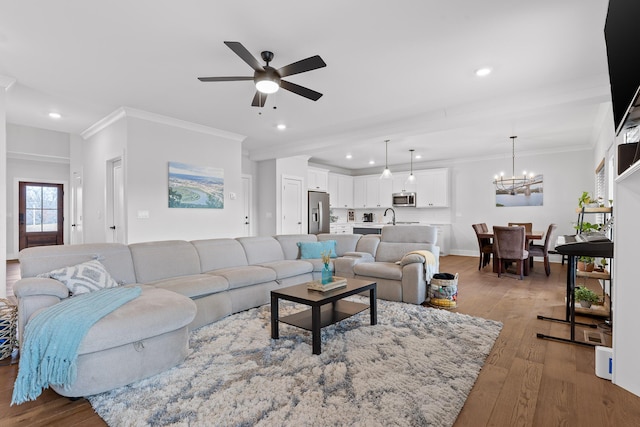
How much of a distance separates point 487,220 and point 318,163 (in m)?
4.51

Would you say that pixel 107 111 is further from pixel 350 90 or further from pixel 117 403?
pixel 117 403

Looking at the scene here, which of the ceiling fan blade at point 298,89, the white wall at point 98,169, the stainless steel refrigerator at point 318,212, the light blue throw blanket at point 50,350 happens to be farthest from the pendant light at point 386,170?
the light blue throw blanket at point 50,350

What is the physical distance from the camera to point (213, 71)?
11.1ft

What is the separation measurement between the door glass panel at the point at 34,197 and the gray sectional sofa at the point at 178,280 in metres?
6.64

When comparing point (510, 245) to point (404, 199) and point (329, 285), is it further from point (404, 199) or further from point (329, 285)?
point (329, 285)

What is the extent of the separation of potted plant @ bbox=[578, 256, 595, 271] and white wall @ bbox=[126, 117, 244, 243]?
5056mm

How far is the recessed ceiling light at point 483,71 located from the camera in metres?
3.27

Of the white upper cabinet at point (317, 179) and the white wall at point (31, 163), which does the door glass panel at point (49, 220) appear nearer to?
the white wall at point (31, 163)

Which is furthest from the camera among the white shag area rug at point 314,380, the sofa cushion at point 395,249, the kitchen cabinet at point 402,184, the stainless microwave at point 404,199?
the kitchen cabinet at point 402,184

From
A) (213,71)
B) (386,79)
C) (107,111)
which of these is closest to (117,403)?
(213,71)

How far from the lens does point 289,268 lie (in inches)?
163

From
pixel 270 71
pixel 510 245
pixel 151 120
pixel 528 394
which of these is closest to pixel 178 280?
pixel 270 71

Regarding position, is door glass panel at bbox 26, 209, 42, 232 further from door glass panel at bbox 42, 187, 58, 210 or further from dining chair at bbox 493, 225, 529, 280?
dining chair at bbox 493, 225, 529, 280

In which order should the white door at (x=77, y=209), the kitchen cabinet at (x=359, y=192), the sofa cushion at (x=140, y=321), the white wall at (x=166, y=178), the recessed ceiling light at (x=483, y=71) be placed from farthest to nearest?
the kitchen cabinet at (x=359, y=192), the white door at (x=77, y=209), the white wall at (x=166, y=178), the recessed ceiling light at (x=483, y=71), the sofa cushion at (x=140, y=321)
